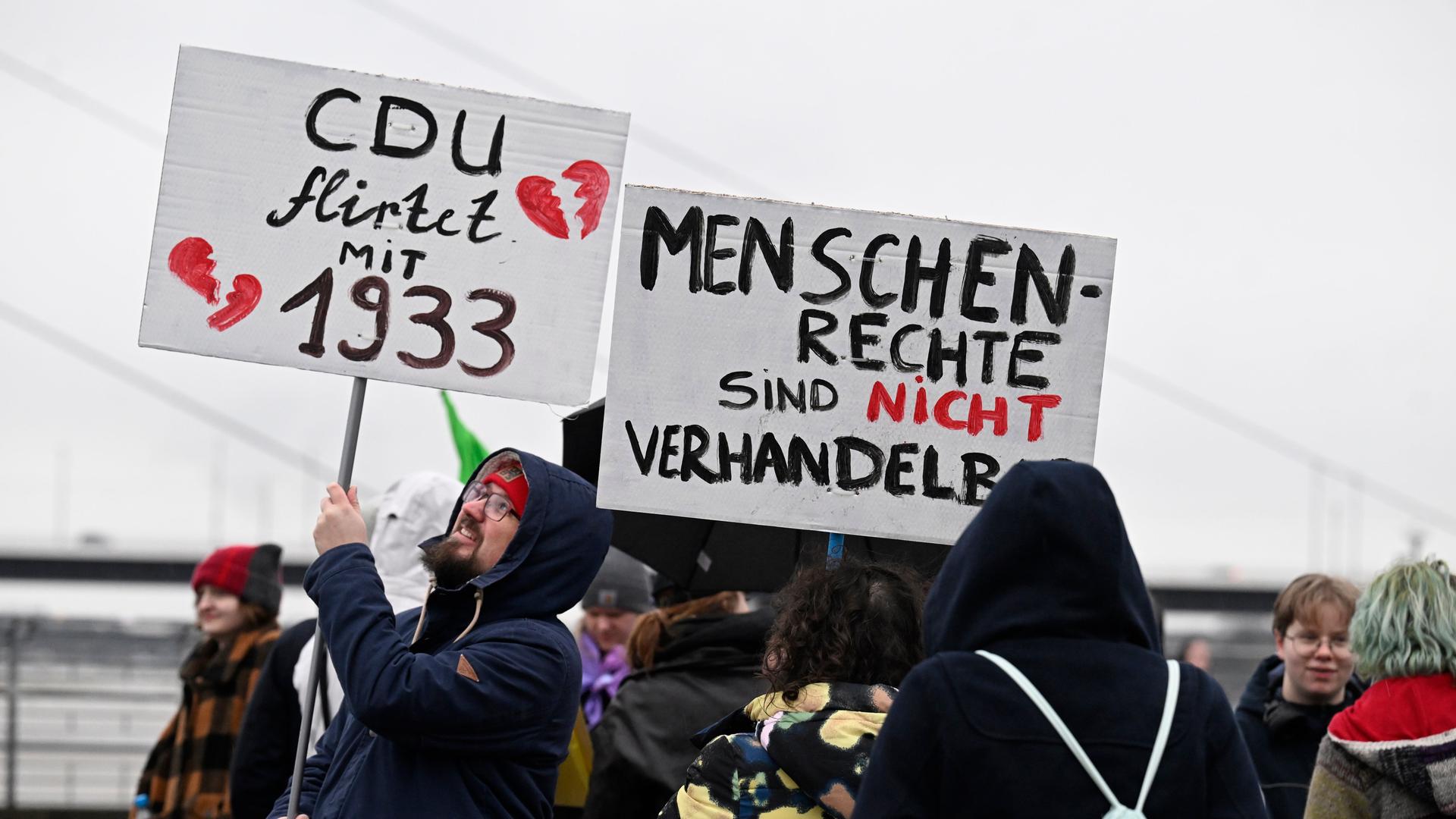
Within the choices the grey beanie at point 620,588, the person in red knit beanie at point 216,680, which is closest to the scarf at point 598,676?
the grey beanie at point 620,588

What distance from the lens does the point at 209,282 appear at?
11.8ft

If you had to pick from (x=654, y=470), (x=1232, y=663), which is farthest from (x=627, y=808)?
(x=1232, y=663)

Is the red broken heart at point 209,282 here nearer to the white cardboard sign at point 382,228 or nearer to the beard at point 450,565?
the white cardboard sign at point 382,228

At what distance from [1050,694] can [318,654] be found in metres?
1.88

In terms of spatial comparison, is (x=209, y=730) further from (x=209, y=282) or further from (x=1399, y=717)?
(x=1399, y=717)

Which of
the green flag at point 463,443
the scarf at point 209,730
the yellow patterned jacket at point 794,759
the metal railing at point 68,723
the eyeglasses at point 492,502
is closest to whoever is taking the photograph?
the yellow patterned jacket at point 794,759

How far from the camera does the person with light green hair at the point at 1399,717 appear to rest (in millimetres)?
3359

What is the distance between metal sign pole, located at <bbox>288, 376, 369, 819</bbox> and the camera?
3.36 m

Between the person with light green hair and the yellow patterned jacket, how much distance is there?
127 cm

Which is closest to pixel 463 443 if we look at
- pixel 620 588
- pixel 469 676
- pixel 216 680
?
pixel 620 588

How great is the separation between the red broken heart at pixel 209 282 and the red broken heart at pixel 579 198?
0.65 meters

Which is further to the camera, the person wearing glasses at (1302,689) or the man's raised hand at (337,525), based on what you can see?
the person wearing glasses at (1302,689)

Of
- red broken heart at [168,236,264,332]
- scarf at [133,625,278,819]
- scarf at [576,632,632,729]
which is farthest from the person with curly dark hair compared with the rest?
scarf at [133,625,278,819]

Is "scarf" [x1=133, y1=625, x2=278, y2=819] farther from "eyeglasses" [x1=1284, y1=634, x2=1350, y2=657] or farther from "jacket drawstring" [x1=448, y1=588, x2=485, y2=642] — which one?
"eyeglasses" [x1=1284, y1=634, x2=1350, y2=657]
